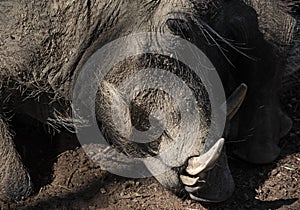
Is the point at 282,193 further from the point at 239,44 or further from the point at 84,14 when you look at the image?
the point at 84,14

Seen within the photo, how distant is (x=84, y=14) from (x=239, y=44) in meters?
0.67

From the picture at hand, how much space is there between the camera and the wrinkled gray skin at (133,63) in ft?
7.80

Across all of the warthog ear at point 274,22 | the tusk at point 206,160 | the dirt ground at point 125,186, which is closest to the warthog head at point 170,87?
the tusk at point 206,160

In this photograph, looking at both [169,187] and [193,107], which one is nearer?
[193,107]

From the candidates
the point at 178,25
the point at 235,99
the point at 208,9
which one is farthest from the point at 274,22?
the point at 178,25

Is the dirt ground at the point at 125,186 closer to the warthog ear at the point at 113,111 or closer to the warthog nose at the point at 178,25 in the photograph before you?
the warthog ear at the point at 113,111

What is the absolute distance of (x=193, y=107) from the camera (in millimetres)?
2400

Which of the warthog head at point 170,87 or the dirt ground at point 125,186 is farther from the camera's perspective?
the dirt ground at point 125,186

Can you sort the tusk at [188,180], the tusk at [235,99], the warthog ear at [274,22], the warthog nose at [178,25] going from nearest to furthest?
the warthog nose at [178,25]
the tusk at [188,180]
the tusk at [235,99]
the warthog ear at [274,22]

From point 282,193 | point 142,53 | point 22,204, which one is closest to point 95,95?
point 142,53

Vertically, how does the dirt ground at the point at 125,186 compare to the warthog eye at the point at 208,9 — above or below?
below

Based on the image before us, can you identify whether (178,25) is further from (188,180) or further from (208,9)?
(188,180)

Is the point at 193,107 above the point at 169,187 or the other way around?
above

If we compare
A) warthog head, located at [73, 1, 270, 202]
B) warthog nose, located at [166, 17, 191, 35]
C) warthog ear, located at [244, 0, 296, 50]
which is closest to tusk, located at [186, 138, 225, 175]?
warthog head, located at [73, 1, 270, 202]
